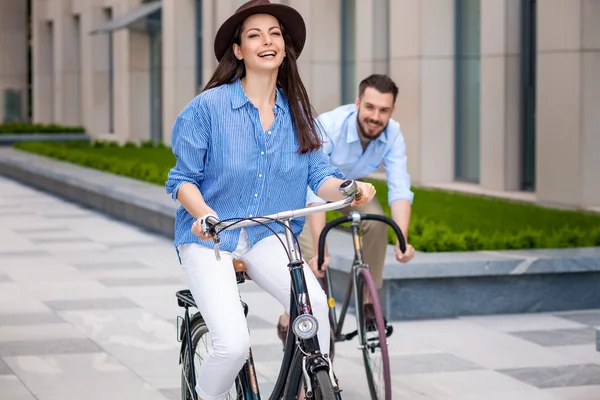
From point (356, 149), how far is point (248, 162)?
89.1 inches

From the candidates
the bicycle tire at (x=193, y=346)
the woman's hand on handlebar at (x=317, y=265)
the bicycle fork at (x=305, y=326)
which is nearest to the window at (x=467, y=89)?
the woman's hand on handlebar at (x=317, y=265)

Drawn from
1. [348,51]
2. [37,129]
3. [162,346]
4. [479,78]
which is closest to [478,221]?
[162,346]

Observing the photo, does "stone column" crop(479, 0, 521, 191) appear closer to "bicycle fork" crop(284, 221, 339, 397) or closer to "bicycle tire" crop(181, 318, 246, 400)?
"bicycle tire" crop(181, 318, 246, 400)

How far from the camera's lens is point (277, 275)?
5031mm

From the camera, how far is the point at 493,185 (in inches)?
700

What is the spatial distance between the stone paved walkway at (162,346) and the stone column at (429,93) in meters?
7.36

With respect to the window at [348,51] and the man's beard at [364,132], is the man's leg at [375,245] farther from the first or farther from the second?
the window at [348,51]

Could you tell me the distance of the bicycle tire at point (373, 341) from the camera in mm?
6297

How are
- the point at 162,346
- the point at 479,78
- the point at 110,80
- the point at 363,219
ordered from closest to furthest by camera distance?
the point at 363,219 < the point at 162,346 < the point at 479,78 < the point at 110,80

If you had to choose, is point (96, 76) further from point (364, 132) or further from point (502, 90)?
point (364, 132)

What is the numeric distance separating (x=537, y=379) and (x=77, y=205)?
1346cm

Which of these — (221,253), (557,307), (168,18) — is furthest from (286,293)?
(168,18)

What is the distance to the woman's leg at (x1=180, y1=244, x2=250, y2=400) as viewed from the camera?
15.8 ft

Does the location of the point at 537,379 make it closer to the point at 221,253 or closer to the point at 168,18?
the point at 221,253
